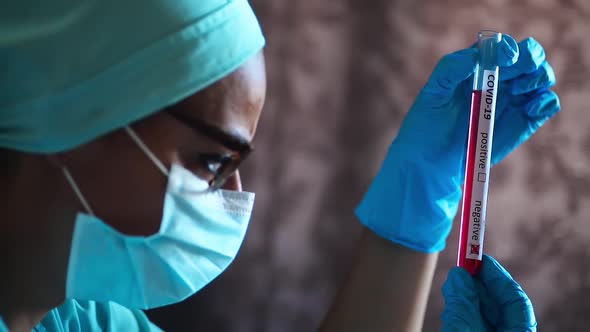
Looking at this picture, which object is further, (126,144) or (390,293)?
(390,293)

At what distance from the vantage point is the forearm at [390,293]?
1.01 metres

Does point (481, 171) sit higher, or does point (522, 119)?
point (522, 119)

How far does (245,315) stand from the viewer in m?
1.18

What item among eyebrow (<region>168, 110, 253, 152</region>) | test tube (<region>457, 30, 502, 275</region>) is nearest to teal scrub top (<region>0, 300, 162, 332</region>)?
eyebrow (<region>168, 110, 253, 152</region>)

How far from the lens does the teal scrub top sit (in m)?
0.89

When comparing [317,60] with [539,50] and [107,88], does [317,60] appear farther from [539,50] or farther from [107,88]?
[107,88]

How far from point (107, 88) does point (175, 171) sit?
0.14 m

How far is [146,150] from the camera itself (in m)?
0.70

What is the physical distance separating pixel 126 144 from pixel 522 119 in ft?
2.24

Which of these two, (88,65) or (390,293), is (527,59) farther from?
(88,65)

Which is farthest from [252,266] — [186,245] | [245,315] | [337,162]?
[186,245]

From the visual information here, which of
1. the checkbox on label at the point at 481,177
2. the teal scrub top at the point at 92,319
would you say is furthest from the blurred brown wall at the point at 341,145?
the checkbox on label at the point at 481,177

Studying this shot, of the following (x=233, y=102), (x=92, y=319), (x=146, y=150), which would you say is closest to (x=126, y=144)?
(x=146, y=150)

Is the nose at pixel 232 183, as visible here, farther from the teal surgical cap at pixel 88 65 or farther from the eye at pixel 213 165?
the teal surgical cap at pixel 88 65
